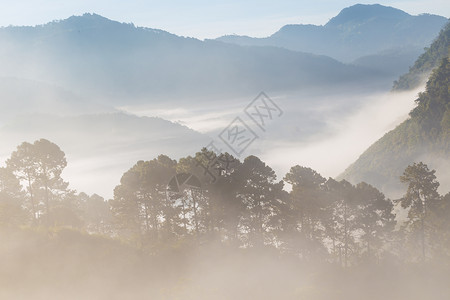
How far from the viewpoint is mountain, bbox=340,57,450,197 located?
392 feet

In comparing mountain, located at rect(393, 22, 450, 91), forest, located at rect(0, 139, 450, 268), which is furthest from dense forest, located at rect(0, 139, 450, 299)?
mountain, located at rect(393, 22, 450, 91)

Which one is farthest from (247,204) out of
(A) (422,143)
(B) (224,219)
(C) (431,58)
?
(C) (431,58)

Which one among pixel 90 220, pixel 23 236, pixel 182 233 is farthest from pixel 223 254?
pixel 90 220

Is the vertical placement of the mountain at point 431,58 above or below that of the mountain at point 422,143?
above

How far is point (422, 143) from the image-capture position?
418 ft

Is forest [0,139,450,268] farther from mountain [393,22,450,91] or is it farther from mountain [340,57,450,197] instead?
mountain [393,22,450,91]

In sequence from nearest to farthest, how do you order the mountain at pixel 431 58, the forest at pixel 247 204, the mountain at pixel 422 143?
1. the forest at pixel 247 204
2. the mountain at pixel 422 143
3. the mountain at pixel 431 58

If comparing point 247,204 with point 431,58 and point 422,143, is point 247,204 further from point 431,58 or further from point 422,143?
point 431,58

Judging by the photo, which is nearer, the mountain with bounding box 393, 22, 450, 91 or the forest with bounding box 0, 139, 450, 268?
the forest with bounding box 0, 139, 450, 268

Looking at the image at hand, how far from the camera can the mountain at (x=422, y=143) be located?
392 ft

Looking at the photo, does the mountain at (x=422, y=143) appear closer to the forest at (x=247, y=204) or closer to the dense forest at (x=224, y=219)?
the forest at (x=247, y=204)

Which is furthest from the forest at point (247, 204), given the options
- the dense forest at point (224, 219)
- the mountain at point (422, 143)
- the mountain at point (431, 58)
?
the mountain at point (431, 58)

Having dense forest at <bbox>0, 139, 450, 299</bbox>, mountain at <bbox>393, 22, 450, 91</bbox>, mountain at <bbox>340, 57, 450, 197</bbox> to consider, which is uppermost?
mountain at <bbox>393, 22, 450, 91</bbox>

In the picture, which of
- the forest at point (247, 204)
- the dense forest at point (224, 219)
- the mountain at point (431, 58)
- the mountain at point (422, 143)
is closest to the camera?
the dense forest at point (224, 219)
